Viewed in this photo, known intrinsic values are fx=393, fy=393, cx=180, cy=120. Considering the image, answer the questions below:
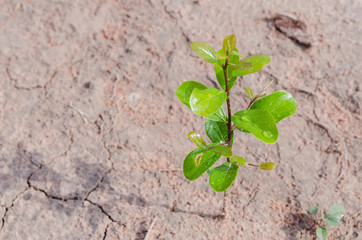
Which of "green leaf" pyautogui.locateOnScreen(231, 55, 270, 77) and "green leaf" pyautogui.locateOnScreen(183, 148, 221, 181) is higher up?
"green leaf" pyautogui.locateOnScreen(231, 55, 270, 77)

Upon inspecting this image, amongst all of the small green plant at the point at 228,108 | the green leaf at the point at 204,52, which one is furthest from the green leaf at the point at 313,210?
the green leaf at the point at 204,52

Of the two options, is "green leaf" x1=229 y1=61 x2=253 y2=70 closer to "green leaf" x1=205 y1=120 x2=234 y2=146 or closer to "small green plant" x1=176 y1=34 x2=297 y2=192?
"small green plant" x1=176 y1=34 x2=297 y2=192

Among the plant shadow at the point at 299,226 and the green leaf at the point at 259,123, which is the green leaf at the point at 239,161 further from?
the plant shadow at the point at 299,226

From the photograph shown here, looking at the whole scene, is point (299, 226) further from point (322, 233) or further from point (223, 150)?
point (223, 150)

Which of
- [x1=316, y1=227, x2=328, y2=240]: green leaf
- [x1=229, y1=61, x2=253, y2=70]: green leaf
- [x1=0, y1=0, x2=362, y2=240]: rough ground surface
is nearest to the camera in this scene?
[x1=229, y1=61, x2=253, y2=70]: green leaf

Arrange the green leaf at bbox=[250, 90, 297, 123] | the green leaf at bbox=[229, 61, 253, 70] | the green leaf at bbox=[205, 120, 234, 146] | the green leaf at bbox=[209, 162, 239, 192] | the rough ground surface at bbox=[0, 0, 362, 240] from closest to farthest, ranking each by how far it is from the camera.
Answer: the green leaf at bbox=[229, 61, 253, 70]
the green leaf at bbox=[250, 90, 297, 123]
the green leaf at bbox=[209, 162, 239, 192]
the green leaf at bbox=[205, 120, 234, 146]
the rough ground surface at bbox=[0, 0, 362, 240]

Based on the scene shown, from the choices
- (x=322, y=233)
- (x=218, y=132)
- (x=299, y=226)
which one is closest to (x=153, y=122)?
(x=218, y=132)

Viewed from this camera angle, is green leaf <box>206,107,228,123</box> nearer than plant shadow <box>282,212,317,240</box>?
Yes

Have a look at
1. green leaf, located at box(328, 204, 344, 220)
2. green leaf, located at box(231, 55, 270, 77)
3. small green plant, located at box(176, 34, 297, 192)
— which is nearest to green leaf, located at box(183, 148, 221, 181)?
small green plant, located at box(176, 34, 297, 192)

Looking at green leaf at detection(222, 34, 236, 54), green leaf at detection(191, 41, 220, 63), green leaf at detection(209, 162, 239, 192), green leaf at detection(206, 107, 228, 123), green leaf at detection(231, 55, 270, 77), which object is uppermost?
green leaf at detection(222, 34, 236, 54)
